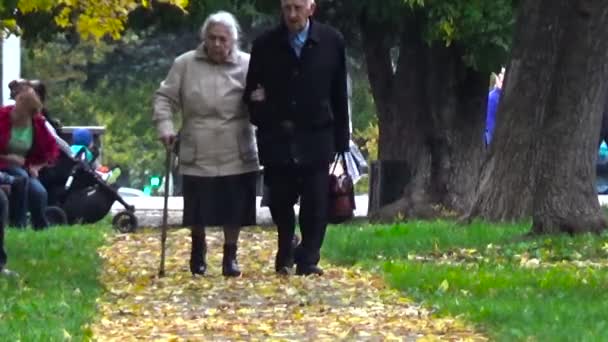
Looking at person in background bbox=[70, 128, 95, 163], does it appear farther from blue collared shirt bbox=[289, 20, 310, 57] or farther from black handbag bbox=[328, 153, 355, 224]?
blue collared shirt bbox=[289, 20, 310, 57]

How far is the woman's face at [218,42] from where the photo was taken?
13.0 meters

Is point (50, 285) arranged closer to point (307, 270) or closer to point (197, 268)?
point (197, 268)

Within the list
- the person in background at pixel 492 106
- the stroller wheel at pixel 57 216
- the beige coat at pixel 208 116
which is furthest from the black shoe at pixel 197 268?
the person in background at pixel 492 106

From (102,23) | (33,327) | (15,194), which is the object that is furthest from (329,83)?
(15,194)

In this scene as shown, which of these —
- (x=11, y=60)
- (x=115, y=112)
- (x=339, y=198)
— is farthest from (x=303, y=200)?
(x=115, y=112)

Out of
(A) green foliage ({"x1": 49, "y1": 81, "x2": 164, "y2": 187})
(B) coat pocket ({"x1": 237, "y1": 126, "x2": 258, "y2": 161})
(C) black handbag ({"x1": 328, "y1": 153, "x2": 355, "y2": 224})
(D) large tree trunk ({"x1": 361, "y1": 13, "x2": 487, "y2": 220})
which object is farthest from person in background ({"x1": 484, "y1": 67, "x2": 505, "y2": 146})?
(A) green foliage ({"x1": 49, "y1": 81, "x2": 164, "y2": 187})

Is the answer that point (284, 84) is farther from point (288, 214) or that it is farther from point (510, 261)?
point (510, 261)

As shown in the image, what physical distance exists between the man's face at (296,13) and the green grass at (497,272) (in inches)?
65.5

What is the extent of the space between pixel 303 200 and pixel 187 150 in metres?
0.82

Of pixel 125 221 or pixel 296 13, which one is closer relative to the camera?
pixel 296 13

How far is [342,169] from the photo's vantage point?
13.5 m

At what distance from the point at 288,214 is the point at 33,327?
3674 mm

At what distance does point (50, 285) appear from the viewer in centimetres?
1222

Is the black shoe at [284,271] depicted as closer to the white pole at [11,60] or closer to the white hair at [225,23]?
the white hair at [225,23]
